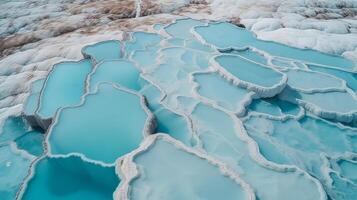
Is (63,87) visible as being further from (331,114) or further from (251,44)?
(331,114)

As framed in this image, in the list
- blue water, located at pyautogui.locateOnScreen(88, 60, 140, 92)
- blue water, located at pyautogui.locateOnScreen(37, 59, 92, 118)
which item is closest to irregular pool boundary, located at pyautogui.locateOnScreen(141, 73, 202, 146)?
blue water, located at pyautogui.locateOnScreen(88, 60, 140, 92)

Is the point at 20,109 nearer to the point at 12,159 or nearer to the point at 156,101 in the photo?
the point at 12,159

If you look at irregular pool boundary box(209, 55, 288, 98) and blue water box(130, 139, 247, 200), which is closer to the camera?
blue water box(130, 139, 247, 200)

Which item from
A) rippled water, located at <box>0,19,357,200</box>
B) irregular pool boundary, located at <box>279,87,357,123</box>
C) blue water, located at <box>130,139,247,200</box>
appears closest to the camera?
blue water, located at <box>130,139,247,200</box>

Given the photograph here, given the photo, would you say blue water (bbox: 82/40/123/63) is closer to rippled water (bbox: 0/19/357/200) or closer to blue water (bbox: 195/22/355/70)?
rippled water (bbox: 0/19/357/200)

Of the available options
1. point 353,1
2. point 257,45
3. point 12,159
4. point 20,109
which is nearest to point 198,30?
point 257,45
